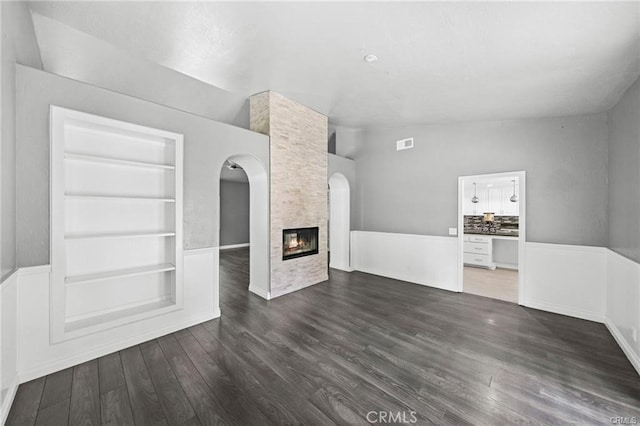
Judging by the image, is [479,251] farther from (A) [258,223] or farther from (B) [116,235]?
(B) [116,235]

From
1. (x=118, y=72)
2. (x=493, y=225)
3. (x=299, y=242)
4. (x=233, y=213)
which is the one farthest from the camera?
(x=233, y=213)

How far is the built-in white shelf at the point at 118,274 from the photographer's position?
2.43 meters

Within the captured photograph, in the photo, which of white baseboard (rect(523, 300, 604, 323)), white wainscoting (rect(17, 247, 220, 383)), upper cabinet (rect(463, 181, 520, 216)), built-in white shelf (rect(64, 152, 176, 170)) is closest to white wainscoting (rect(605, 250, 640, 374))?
white baseboard (rect(523, 300, 604, 323))

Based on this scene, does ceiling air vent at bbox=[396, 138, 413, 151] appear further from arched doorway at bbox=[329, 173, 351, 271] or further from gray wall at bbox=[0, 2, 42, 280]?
gray wall at bbox=[0, 2, 42, 280]

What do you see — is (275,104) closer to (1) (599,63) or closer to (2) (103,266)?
(2) (103,266)

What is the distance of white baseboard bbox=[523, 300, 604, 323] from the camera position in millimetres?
3386

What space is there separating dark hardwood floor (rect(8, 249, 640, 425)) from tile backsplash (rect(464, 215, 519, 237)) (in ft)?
11.5

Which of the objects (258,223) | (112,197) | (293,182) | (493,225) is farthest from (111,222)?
(493,225)

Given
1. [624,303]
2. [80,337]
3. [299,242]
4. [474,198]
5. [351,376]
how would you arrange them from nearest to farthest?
[351,376] < [80,337] < [624,303] < [299,242] < [474,198]

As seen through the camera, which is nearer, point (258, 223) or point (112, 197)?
point (112, 197)

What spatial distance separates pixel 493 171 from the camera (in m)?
4.23

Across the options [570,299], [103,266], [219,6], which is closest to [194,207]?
[103,266]

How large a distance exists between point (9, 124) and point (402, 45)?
332 centimetres

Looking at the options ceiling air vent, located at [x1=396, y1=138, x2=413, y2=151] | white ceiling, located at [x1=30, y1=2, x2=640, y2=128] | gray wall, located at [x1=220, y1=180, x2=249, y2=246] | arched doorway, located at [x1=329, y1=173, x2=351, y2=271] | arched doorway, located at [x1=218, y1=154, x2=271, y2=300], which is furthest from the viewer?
gray wall, located at [x1=220, y1=180, x2=249, y2=246]
